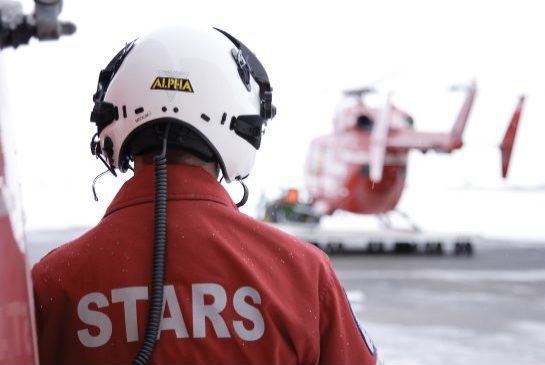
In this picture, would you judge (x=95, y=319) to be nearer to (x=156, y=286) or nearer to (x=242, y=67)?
(x=156, y=286)

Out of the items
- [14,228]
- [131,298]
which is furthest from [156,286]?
[14,228]

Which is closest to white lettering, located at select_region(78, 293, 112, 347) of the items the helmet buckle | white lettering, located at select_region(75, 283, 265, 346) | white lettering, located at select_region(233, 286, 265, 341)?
white lettering, located at select_region(75, 283, 265, 346)

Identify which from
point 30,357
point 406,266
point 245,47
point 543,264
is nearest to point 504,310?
point 406,266

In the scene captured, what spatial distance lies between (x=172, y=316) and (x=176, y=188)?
9.2 inches

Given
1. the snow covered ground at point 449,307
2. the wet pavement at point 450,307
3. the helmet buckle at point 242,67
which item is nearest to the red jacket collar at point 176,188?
the helmet buckle at point 242,67

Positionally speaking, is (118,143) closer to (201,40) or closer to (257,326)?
(201,40)

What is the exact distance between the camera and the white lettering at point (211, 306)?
1477 mm

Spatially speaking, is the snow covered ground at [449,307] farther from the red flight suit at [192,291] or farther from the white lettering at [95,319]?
the white lettering at [95,319]

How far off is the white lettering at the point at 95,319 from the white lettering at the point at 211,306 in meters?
0.16

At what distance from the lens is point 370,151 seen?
17266 mm

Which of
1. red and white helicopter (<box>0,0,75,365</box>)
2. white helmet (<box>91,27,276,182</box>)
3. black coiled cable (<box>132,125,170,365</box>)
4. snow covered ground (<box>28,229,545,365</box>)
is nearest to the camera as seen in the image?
red and white helicopter (<box>0,0,75,365</box>)

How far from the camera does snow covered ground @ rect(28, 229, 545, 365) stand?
22.3ft

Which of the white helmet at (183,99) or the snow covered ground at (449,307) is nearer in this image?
the white helmet at (183,99)

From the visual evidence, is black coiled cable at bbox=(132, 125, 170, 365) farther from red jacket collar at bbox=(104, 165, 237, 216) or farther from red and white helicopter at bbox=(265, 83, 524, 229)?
red and white helicopter at bbox=(265, 83, 524, 229)
